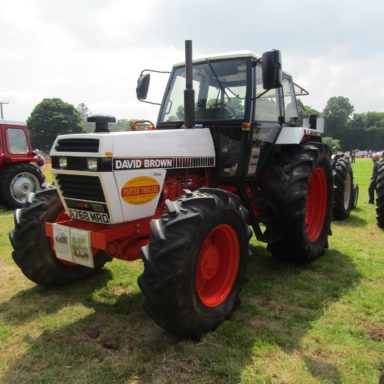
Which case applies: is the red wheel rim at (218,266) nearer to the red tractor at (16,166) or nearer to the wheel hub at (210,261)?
the wheel hub at (210,261)

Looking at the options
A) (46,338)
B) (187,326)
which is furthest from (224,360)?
(46,338)

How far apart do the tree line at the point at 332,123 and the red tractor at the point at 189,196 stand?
45912 mm

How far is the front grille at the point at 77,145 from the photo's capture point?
3197 mm

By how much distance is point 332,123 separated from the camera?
2916 inches

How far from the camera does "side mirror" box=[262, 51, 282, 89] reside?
3641mm

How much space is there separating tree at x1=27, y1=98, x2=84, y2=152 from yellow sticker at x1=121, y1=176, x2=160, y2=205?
4636 cm

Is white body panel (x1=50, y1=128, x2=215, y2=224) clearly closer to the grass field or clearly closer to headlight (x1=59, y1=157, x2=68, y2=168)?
headlight (x1=59, y1=157, x2=68, y2=168)

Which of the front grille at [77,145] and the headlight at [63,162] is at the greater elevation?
the front grille at [77,145]

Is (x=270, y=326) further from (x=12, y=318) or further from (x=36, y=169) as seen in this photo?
(x=36, y=169)

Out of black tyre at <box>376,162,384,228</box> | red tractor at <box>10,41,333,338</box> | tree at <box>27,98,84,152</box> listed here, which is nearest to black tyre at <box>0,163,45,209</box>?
red tractor at <box>10,41,333,338</box>

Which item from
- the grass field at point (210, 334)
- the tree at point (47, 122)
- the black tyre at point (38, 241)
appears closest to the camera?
the grass field at point (210, 334)

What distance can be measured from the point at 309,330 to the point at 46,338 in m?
2.20

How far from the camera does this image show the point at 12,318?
360cm

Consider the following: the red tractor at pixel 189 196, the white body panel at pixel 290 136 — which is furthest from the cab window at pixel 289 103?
the white body panel at pixel 290 136
